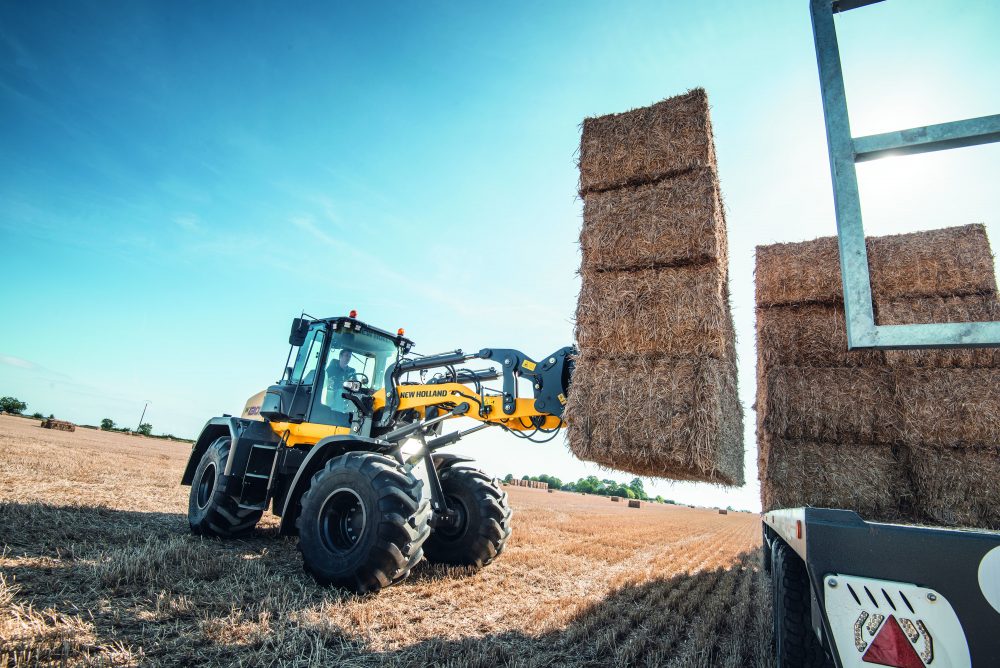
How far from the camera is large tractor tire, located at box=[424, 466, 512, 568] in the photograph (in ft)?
18.3

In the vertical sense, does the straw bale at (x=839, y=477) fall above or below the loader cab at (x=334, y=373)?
below

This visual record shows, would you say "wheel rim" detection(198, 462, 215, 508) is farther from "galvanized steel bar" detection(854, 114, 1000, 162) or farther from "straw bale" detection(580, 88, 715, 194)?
"galvanized steel bar" detection(854, 114, 1000, 162)

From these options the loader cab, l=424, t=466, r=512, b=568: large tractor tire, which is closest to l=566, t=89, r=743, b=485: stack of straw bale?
l=424, t=466, r=512, b=568: large tractor tire

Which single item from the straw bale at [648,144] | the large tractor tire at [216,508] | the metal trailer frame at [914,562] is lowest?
the large tractor tire at [216,508]

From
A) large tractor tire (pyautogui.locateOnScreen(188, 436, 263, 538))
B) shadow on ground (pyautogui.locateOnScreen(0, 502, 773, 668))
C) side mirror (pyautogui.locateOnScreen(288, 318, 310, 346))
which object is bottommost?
shadow on ground (pyautogui.locateOnScreen(0, 502, 773, 668))

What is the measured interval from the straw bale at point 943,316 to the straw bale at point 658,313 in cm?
229

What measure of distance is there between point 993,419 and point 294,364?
7.63m

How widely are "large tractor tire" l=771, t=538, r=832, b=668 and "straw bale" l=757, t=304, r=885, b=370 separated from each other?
333 centimetres

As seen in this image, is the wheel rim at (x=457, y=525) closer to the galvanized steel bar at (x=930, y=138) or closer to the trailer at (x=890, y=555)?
the trailer at (x=890, y=555)

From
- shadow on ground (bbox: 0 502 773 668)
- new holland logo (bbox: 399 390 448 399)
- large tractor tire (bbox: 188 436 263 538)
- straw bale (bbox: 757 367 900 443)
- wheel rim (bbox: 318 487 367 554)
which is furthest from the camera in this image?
large tractor tire (bbox: 188 436 263 538)

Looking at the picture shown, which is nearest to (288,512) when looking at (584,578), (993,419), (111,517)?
(111,517)

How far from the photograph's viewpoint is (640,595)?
204 inches

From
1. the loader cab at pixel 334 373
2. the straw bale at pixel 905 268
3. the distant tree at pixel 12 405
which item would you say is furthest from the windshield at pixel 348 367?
the distant tree at pixel 12 405

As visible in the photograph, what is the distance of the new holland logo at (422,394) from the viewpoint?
17.2ft
